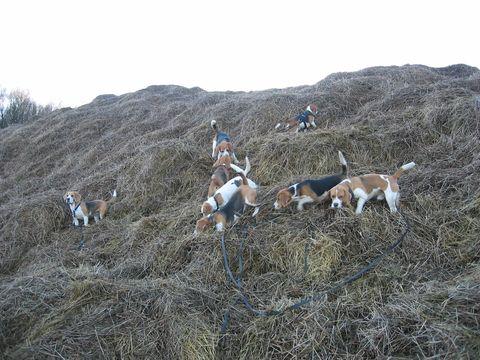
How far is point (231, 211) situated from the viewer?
5.36 meters

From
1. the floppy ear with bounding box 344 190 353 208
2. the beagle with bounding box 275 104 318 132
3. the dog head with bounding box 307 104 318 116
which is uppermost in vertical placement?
the dog head with bounding box 307 104 318 116

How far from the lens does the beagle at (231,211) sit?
5.18m

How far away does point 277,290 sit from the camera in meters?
3.96

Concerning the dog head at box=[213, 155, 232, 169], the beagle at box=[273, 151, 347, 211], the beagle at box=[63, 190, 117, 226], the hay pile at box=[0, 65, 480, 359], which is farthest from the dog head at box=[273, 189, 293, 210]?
the beagle at box=[63, 190, 117, 226]

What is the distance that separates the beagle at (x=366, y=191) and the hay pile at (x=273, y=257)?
13cm

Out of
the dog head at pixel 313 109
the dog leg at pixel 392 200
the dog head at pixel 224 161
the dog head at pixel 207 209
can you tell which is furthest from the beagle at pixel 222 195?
the dog head at pixel 313 109

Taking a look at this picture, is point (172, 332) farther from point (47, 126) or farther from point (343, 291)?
point (47, 126)

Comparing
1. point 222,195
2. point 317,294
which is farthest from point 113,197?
point 317,294

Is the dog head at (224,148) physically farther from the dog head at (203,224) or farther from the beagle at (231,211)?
the dog head at (203,224)

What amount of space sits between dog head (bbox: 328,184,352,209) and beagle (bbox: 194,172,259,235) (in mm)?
1126

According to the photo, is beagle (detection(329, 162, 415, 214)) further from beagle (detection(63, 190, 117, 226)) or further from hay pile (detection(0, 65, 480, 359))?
beagle (detection(63, 190, 117, 226))

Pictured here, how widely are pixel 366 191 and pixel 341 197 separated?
0.37m

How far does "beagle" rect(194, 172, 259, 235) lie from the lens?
17.0ft

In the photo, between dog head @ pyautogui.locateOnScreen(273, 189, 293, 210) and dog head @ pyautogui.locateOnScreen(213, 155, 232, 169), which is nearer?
dog head @ pyautogui.locateOnScreen(273, 189, 293, 210)
